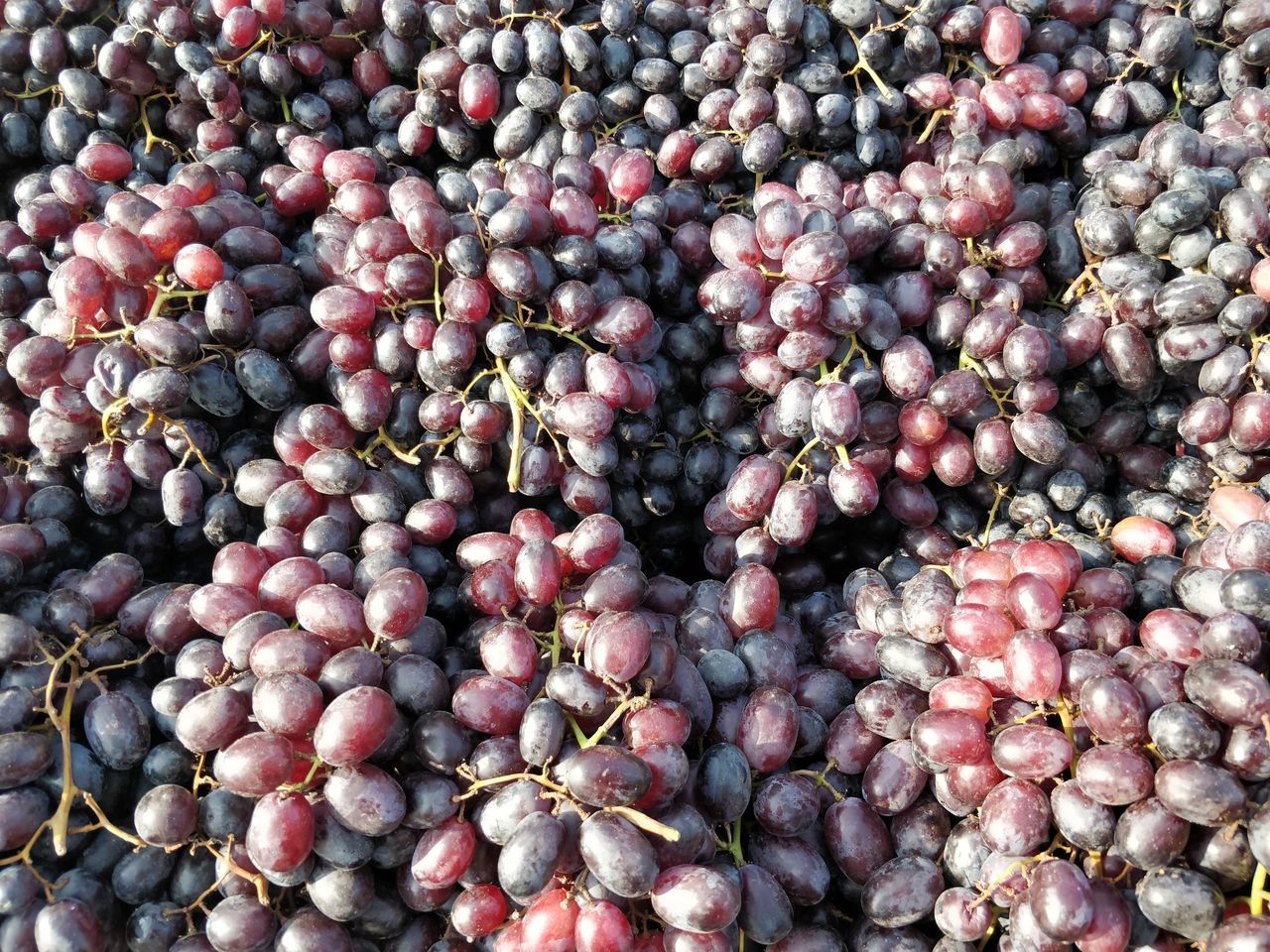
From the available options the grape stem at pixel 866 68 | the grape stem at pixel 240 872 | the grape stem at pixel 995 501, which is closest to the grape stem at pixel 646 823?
the grape stem at pixel 240 872

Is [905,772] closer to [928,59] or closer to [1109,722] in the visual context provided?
[1109,722]

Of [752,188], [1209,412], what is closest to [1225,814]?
[1209,412]

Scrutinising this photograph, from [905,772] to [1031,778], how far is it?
0.17 meters

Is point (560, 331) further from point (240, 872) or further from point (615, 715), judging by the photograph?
point (240, 872)

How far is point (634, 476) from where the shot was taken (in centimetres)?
168

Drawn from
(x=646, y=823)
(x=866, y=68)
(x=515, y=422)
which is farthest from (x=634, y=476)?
(x=866, y=68)

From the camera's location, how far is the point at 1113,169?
1.66m

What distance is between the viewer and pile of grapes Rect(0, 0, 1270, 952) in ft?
3.71

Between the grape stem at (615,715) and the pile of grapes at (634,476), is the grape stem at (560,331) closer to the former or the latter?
the pile of grapes at (634,476)

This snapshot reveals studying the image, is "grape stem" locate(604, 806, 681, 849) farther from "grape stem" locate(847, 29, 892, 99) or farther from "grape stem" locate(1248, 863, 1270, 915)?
"grape stem" locate(847, 29, 892, 99)

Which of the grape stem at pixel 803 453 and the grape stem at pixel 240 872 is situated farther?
the grape stem at pixel 803 453

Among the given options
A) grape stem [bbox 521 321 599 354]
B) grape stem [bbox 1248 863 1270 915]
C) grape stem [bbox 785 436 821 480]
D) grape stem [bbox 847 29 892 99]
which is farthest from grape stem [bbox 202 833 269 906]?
grape stem [bbox 847 29 892 99]

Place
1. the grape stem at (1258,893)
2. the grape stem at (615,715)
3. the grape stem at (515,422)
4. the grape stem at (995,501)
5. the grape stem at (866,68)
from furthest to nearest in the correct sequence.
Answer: the grape stem at (866,68) < the grape stem at (995,501) < the grape stem at (515,422) < the grape stem at (615,715) < the grape stem at (1258,893)

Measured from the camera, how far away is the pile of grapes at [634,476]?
3.71ft
